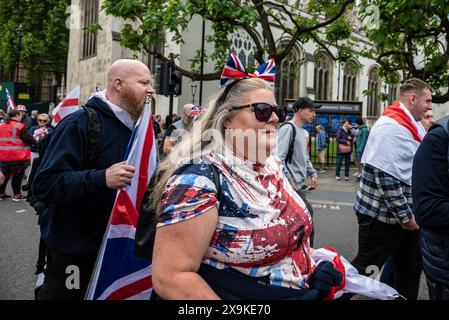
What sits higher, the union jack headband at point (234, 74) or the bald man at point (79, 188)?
the union jack headband at point (234, 74)

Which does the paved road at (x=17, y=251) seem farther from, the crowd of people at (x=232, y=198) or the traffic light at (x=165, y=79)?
the traffic light at (x=165, y=79)

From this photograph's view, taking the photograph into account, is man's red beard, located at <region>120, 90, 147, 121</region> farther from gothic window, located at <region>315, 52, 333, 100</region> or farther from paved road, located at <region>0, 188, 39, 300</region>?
gothic window, located at <region>315, 52, 333, 100</region>

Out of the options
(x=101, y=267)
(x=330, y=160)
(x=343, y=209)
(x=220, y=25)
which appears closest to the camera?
(x=101, y=267)

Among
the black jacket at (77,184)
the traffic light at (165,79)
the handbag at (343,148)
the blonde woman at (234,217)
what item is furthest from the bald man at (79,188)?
the handbag at (343,148)

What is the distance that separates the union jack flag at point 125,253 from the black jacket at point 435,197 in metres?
1.48

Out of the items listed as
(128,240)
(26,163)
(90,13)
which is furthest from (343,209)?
(90,13)

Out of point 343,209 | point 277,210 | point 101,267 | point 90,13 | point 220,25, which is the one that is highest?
point 90,13

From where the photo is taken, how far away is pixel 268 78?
1.97 meters

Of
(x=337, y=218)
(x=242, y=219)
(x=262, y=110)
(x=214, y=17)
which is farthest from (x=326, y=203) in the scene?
(x=242, y=219)

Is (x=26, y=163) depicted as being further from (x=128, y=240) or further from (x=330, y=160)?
(x=330, y=160)

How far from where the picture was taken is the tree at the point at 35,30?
3344 centimetres

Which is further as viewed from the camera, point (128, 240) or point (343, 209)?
point (343, 209)

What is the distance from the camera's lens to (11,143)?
32.0 ft

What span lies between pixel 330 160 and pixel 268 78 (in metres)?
20.0
